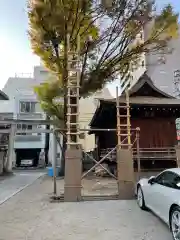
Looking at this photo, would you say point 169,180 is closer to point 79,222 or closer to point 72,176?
point 79,222

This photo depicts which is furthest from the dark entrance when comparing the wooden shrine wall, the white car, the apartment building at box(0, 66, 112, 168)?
the white car

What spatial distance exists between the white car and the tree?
30.7ft

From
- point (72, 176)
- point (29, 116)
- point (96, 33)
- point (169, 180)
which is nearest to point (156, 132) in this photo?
point (96, 33)

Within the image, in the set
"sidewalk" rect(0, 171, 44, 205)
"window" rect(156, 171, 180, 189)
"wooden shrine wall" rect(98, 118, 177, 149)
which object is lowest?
"sidewalk" rect(0, 171, 44, 205)

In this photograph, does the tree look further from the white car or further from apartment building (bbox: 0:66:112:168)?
apartment building (bbox: 0:66:112:168)

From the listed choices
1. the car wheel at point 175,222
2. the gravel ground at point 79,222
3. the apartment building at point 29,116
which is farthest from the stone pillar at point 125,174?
the apartment building at point 29,116

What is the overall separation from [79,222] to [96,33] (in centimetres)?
1098

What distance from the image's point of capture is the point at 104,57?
14.5 metres

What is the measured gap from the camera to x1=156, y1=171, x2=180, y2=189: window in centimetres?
462

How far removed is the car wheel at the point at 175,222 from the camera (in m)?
3.99

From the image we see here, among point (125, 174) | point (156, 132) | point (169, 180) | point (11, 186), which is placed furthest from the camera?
point (156, 132)

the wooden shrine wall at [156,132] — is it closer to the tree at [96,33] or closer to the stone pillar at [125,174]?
the tree at [96,33]

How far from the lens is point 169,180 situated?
197 inches

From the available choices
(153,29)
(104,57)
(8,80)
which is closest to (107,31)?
(104,57)
